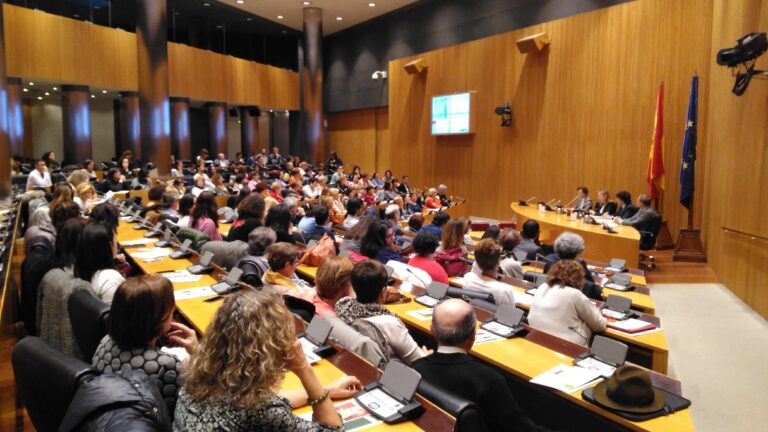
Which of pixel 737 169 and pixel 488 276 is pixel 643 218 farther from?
pixel 488 276

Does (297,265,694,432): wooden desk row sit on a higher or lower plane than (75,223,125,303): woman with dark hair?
lower

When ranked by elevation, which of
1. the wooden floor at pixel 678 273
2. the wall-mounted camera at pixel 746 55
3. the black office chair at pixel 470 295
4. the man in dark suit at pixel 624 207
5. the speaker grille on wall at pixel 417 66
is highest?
the speaker grille on wall at pixel 417 66

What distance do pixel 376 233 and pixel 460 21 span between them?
495 inches

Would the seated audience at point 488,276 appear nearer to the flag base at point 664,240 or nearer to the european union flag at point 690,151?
the european union flag at point 690,151

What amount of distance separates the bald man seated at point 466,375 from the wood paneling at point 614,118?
16.1ft

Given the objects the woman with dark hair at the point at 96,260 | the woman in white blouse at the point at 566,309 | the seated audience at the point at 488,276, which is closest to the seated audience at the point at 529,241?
the seated audience at the point at 488,276

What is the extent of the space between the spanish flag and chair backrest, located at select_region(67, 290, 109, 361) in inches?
351

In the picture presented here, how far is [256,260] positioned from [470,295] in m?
1.59

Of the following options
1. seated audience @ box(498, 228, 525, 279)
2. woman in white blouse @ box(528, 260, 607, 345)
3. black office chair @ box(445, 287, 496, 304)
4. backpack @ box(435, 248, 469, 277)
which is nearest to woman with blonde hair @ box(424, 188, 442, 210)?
seated audience @ box(498, 228, 525, 279)

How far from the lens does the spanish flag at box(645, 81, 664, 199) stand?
9148mm

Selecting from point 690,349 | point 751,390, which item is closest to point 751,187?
point 690,349

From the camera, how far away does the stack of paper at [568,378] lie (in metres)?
2.44

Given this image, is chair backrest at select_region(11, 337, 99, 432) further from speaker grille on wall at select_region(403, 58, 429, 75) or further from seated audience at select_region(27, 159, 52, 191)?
speaker grille on wall at select_region(403, 58, 429, 75)

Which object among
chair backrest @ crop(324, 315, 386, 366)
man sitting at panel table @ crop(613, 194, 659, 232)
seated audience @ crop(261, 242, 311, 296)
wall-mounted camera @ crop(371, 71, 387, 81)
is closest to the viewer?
chair backrest @ crop(324, 315, 386, 366)
